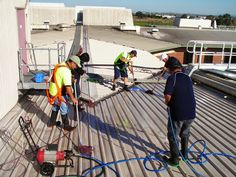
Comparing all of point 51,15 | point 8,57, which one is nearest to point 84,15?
point 51,15

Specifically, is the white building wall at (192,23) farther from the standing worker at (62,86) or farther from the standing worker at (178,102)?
the standing worker at (178,102)

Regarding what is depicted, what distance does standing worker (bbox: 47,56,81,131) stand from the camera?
6118 millimetres

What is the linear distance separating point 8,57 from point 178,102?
4811mm

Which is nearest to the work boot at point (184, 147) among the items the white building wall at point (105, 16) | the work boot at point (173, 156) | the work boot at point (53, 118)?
the work boot at point (173, 156)

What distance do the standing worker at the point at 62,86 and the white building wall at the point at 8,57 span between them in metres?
1.51

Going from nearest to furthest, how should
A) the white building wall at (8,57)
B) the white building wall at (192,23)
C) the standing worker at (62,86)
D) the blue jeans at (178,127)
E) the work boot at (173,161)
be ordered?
the blue jeans at (178,127) < the work boot at (173,161) < the standing worker at (62,86) < the white building wall at (8,57) < the white building wall at (192,23)

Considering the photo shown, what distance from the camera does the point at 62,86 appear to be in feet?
21.1

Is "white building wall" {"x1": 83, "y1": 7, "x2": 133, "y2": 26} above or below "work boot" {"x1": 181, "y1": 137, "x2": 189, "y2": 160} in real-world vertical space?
above

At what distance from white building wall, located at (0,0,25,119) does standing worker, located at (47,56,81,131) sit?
4.97 ft

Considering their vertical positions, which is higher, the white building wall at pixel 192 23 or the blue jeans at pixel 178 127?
the white building wall at pixel 192 23

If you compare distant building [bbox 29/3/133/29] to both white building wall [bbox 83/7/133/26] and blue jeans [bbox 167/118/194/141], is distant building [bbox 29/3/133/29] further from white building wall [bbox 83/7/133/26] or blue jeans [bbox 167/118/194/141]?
blue jeans [bbox 167/118/194/141]

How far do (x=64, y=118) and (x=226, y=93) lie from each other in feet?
20.2

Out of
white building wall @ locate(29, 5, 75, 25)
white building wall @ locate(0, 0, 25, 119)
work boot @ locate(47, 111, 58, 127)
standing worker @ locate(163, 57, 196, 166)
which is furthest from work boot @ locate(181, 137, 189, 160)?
white building wall @ locate(29, 5, 75, 25)

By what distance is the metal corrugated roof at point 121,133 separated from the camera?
208 inches
